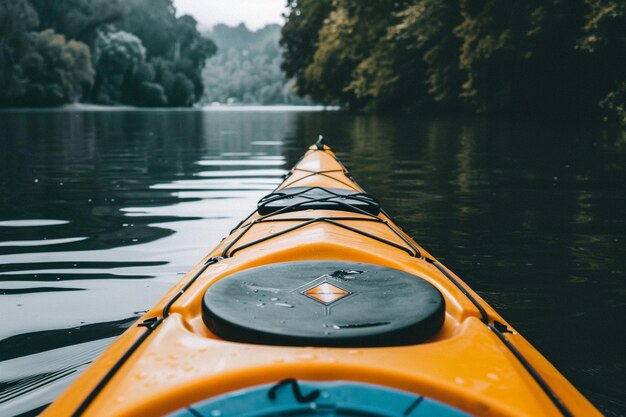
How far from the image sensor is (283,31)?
42.4 meters

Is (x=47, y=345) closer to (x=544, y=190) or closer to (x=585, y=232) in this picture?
(x=585, y=232)

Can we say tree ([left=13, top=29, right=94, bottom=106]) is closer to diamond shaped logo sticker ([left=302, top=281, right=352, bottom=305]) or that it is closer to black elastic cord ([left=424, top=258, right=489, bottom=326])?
black elastic cord ([left=424, top=258, right=489, bottom=326])

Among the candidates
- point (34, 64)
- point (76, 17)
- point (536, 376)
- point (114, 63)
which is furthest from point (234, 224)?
point (114, 63)

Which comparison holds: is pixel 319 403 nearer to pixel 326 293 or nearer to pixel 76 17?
pixel 326 293

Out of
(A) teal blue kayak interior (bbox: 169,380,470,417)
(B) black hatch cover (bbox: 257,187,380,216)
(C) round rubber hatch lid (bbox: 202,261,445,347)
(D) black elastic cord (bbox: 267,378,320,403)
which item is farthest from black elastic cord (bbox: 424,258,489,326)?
(B) black hatch cover (bbox: 257,187,380,216)

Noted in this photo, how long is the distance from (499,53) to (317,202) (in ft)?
53.2

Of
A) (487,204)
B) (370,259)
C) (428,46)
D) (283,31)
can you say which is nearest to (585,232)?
(487,204)

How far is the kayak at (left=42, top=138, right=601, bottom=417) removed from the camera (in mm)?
1175

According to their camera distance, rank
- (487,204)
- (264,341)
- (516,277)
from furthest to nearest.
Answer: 1. (487,204)
2. (516,277)
3. (264,341)

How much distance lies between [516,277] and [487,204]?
2.32 meters

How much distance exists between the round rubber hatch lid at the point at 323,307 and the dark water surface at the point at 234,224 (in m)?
0.98

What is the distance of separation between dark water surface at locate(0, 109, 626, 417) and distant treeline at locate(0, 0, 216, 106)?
35351mm

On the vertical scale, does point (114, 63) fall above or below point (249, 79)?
below

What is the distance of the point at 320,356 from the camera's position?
4.15ft
